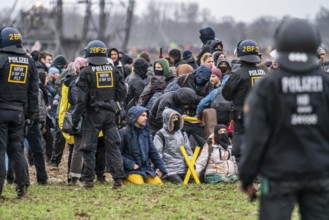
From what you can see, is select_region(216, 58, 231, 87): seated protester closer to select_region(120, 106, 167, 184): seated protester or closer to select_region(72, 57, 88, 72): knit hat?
select_region(120, 106, 167, 184): seated protester

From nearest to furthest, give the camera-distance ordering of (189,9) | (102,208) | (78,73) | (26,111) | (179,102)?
(102,208) < (26,111) < (78,73) < (179,102) < (189,9)

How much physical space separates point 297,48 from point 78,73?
7.36 meters

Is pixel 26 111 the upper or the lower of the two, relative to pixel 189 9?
lower

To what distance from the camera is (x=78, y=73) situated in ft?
44.2

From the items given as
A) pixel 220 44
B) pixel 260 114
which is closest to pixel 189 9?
pixel 220 44

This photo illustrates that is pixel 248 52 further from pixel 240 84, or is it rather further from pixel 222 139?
pixel 222 139

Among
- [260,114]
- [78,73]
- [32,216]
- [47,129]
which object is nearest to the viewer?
[260,114]

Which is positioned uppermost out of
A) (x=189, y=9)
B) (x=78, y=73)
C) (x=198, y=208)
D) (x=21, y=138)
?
(x=189, y=9)

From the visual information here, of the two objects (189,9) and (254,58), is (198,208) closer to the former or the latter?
(254,58)

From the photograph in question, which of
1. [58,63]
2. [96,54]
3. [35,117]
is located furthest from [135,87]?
[35,117]

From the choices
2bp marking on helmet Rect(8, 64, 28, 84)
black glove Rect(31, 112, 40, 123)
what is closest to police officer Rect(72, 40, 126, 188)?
black glove Rect(31, 112, 40, 123)

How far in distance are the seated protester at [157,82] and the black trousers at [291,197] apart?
9501 millimetres

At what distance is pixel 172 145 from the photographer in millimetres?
14461

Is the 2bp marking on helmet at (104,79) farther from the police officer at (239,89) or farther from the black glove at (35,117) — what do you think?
the police officer at (239,89)
